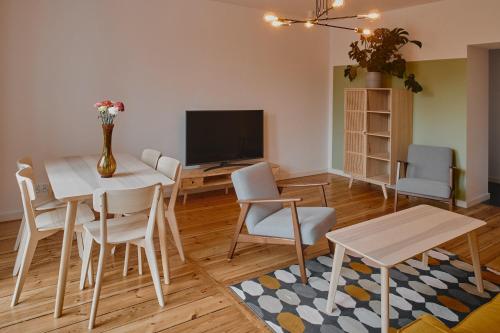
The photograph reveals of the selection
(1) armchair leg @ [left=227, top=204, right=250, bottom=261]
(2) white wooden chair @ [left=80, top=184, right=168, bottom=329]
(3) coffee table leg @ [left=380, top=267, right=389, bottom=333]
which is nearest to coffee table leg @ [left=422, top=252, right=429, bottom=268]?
(3) coffee table leg @ [left=380, top=267, right=389, bottom=333]

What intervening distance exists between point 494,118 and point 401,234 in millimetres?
4655

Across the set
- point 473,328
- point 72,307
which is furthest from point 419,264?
point 72,307

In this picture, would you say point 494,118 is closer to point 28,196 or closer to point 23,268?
point 28,196

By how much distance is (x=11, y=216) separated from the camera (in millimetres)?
4254

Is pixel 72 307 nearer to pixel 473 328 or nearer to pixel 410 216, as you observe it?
pixel 473 328

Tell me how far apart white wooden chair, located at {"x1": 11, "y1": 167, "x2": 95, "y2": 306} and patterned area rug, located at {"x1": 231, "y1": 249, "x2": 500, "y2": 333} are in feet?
4.42

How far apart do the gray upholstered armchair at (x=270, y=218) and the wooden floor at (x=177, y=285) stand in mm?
311

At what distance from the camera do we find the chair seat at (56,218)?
2.69 metres

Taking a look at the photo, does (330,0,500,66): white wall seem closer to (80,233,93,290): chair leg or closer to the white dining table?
the white dining table

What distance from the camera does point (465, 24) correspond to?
4660 millimetres

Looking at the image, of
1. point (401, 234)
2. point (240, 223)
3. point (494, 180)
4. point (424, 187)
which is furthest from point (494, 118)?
point (240, 223)

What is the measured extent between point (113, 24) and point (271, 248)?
3.28 meters

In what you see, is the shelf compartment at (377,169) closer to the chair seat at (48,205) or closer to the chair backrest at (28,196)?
the chair seat at (48,205)

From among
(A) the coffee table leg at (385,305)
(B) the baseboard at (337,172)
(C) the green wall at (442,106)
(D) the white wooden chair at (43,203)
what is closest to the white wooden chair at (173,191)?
(D) the white wooden chair at (43,203)
